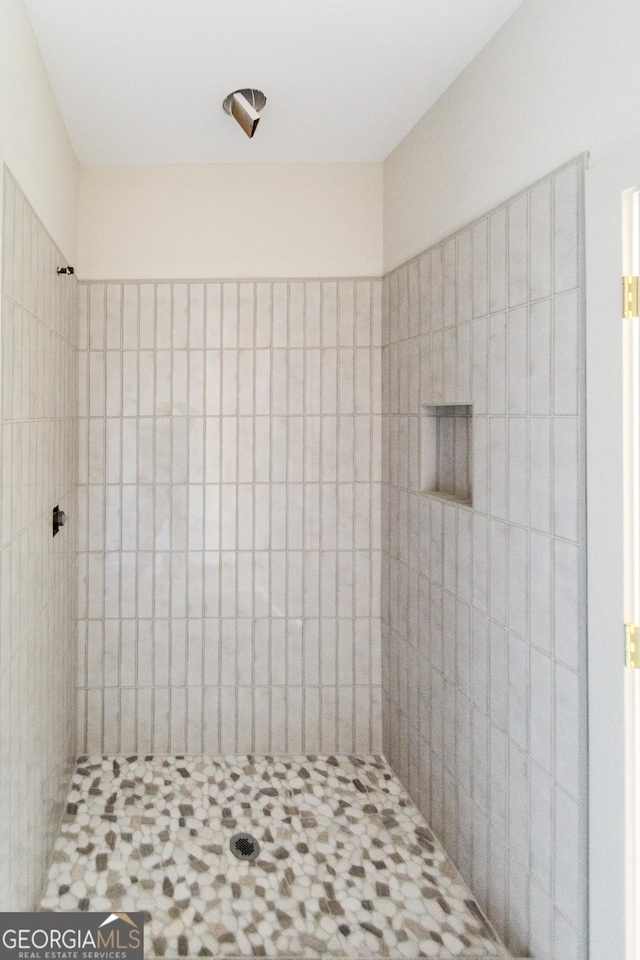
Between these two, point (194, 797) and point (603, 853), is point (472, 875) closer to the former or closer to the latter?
point (603, 853)

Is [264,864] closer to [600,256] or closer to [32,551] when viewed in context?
[32,551]

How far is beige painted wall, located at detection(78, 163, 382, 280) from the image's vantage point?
8.53 feet

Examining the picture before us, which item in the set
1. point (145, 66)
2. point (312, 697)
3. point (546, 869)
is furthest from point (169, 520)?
point (546, 869)

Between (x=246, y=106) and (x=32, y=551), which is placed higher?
(x=246, y=106)

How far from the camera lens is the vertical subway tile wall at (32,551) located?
148cm

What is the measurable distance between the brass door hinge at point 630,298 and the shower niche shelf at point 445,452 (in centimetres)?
88

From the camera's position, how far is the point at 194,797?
2.33 m

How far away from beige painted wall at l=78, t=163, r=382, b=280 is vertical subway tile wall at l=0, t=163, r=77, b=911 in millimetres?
387

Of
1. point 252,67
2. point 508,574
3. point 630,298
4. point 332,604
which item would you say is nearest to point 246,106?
point 252,67

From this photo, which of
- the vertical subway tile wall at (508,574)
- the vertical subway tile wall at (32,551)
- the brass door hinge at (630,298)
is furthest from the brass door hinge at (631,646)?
the vertical subway tile wall at (32,551)

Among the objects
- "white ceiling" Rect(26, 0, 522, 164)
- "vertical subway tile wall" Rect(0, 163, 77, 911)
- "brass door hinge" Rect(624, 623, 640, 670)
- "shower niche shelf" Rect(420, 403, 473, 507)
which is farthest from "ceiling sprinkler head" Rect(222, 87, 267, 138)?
"brass door hinge" Rect(624, 623, 640, 670)

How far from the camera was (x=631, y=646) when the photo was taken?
122 cm

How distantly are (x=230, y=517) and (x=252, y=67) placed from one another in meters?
1.66

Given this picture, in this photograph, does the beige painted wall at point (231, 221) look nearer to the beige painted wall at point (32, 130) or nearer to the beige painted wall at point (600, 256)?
the beige painted wall at point (32, 130)
